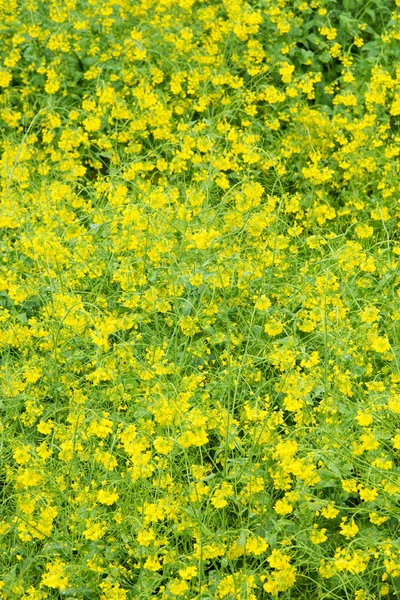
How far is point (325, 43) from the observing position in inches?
226

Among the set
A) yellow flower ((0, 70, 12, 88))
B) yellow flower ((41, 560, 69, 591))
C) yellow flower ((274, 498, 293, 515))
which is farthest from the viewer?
yellow flower ((0, 70, 12, 88))

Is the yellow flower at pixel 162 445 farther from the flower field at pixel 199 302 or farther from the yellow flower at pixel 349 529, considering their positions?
the yellow flower at pixel 349 529

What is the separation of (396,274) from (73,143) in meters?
1.75

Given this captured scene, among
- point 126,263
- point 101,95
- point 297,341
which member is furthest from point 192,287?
point 101,95

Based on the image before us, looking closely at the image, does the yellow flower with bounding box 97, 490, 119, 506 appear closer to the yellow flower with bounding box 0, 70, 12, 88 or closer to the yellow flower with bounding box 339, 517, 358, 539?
the yellow flower with bounding box 339, 517, 358, 539

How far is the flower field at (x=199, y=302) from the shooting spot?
3.28 metres

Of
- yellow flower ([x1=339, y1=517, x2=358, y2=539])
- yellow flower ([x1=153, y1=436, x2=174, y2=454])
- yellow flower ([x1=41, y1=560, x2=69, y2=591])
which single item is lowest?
yellow flower ([x1=41, y1=560, x2=69, y2=591])

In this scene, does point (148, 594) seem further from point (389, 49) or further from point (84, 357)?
point (389, 49)

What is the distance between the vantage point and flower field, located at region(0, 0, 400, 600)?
129 inches

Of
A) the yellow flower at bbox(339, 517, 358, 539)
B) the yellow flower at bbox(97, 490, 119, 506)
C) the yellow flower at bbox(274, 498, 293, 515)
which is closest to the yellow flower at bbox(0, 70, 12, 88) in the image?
the yellow flower at bbox(97, 490, 119, 506)

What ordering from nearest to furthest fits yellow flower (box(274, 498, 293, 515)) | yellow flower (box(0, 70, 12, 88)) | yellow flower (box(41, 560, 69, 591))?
yellow flower (box(41, 560, 69, 591))
yellow flower (box(274, 498, 293, 515))
yellow flower (box(0, 70, 12, 88))

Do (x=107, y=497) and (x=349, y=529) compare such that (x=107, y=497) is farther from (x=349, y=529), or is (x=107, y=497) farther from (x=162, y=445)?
(x=349, y=529)

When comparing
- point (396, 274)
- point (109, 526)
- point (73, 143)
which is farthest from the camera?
point (73, 143)

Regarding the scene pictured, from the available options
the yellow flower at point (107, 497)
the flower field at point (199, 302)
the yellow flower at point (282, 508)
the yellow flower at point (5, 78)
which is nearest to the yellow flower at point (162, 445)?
the flower field at point (199, 302)
